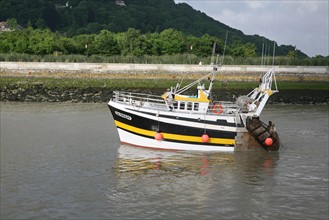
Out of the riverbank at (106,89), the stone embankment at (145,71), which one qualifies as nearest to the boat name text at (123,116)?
the riverbank at (106,89)

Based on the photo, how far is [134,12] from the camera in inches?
7239

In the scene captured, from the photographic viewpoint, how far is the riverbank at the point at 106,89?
4881cm

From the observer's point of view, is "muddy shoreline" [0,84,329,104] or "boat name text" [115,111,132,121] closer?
"boat name text" [115,111,132,121]

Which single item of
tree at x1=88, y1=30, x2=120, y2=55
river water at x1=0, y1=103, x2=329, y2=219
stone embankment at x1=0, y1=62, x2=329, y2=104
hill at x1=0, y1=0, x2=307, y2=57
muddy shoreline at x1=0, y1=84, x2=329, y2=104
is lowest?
river water at x1=0, y1=103, x2=329, y2=219

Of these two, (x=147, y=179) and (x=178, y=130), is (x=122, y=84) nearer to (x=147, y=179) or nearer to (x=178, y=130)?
(x=178, y=130)

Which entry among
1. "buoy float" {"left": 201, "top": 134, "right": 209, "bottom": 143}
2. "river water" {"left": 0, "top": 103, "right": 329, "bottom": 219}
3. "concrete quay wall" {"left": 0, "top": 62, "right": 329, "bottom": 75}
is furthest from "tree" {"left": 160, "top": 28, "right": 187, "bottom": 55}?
"buoy float" {"left": 201, "top": 134, "right": 209, "bottom": 143}

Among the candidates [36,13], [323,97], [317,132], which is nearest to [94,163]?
[317,132]

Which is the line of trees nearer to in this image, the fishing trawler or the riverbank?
the riverbank

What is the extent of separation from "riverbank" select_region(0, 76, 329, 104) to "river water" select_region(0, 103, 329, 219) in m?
16.1

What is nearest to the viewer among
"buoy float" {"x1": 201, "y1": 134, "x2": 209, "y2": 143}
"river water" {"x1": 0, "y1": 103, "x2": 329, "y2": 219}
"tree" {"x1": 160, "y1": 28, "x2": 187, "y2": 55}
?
"river water" {"x1": 0, "y1": 103, "x2": 329, "y2": 219}

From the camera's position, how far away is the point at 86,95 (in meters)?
49.3

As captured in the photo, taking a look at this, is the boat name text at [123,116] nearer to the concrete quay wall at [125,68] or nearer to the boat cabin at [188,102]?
the boat cabin at [188,102]

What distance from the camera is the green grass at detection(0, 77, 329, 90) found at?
5481cm

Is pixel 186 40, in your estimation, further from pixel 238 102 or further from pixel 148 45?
pixel 238 102
